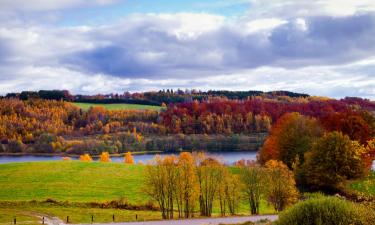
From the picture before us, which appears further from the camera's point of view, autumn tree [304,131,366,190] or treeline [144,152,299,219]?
autumn tree [304,131,366,190]

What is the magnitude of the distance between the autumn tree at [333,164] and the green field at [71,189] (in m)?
9.26

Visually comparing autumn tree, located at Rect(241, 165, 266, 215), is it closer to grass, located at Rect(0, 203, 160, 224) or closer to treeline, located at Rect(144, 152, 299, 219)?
treeline, located at Rect(144, 152, 299, 219)

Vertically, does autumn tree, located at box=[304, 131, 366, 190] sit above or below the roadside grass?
above

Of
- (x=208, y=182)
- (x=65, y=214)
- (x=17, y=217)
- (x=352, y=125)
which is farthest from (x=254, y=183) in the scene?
(x=352, y=125)

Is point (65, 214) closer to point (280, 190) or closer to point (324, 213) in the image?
point (280, 190)

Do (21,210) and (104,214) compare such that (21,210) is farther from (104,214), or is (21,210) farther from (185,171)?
(185,171)

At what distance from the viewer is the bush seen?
19406 millimetres

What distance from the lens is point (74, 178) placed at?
7481cm

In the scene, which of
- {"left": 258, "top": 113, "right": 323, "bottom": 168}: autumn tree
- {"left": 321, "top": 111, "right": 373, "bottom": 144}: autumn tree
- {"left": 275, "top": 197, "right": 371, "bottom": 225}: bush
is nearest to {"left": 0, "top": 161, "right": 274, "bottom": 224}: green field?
{"left": 258, "top": 113, "right": 323, "bottom": 168}: autumn tree

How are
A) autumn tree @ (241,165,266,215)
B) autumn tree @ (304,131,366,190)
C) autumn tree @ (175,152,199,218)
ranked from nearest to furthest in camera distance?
autumn tree @ (175,152,199,218) < autumn tree @ (241,165,266,215) < autumn tree @ (304,131,366,190)

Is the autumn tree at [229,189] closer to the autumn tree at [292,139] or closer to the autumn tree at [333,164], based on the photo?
the autumn tree at [333,164]

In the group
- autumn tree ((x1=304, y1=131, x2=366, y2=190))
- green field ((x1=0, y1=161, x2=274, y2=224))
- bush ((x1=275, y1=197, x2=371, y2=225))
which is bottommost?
green field ((x1=0, y1=161, x2=274, y2=224))

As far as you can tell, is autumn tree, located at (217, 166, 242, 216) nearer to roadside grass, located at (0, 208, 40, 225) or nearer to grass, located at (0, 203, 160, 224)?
grass, located at (0, 203, 160, 224)

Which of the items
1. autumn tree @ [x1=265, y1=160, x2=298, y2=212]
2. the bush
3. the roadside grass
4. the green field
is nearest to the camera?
the bush
